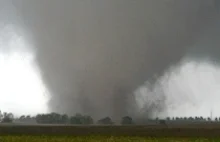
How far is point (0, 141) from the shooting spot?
276 ft

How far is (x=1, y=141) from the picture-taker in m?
Answer: 84.2

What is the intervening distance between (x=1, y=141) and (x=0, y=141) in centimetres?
30
